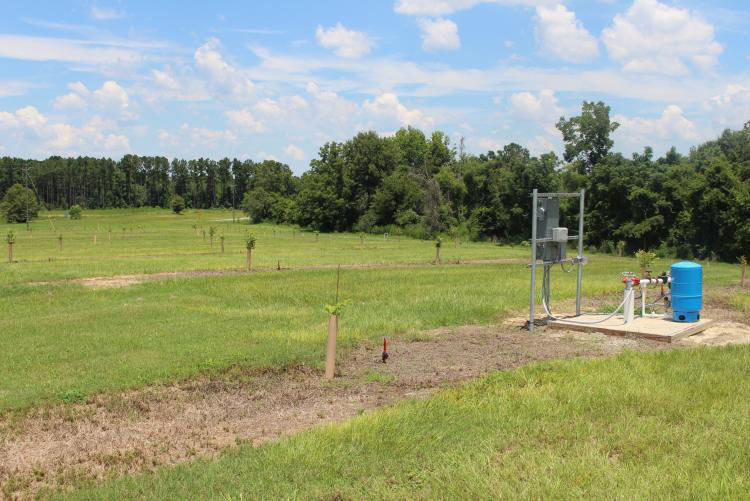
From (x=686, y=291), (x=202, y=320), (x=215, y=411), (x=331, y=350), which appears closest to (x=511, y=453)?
(x=215, y=411)

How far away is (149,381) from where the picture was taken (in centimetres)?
905

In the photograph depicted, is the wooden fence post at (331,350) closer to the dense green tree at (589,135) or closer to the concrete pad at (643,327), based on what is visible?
the concrete pad at (643,327)

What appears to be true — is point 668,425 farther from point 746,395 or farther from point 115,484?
point 115,484

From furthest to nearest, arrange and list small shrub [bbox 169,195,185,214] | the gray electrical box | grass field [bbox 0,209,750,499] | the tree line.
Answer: small shrub [bbox 169,195,185,214] → the tree line → the gray electrical box → grass field [bbox 0,209,750,499]

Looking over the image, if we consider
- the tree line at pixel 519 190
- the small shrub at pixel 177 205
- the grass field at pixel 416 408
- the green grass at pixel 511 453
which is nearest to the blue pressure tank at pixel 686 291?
the grass field at pixel 416 408

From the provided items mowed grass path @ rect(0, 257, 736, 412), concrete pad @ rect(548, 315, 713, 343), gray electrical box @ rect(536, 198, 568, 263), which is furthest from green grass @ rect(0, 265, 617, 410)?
gray electrical box @ rect(536, 198, 568, 263)

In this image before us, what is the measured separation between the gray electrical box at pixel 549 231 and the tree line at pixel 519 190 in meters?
38.8

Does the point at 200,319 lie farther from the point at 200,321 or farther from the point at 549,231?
the point at 549,231

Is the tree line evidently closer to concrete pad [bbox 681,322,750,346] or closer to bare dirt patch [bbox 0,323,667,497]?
concrete pad [bbox 681,322,750,346]

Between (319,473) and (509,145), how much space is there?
8239 centimetres

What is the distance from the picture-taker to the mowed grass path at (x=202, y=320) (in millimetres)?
9594

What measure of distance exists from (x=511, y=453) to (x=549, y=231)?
8161 millimetres

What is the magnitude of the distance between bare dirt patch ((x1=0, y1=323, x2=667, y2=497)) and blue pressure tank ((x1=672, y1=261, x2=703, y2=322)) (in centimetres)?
240

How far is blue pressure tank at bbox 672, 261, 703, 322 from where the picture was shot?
13.6 m
